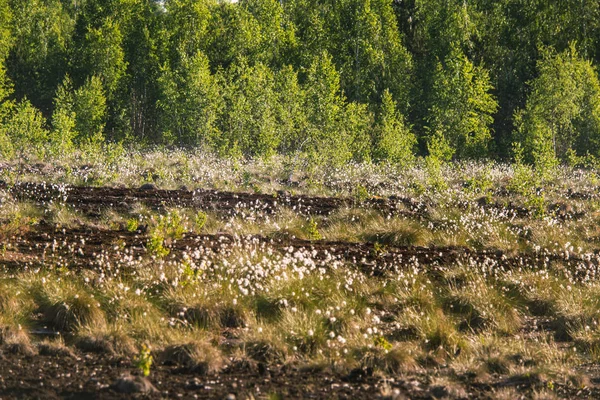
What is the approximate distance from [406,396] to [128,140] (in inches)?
1727

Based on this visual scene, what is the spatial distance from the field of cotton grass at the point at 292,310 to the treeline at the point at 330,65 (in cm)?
2208

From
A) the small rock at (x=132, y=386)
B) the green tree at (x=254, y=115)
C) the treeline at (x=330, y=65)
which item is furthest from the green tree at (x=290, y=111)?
the small rock at (x=132, y=386)

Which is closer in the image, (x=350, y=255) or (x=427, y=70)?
(x=350, y=255)

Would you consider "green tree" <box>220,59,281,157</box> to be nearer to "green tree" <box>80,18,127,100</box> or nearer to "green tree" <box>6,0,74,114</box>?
"green tree" <box>80,18,127,100</box>

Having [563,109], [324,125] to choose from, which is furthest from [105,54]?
[563,109]

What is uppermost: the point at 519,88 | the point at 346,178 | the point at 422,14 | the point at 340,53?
→ the point at 422,14

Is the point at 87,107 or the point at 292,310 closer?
the point at 292,310

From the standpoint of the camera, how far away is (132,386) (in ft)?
16.0

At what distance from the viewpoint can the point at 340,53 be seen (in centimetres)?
4600

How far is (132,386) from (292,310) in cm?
258

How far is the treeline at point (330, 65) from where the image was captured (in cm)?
3600

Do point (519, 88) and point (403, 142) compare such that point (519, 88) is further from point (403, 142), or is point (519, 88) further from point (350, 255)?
point (350, 255)

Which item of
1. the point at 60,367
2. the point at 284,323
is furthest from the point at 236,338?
the point at 60,367

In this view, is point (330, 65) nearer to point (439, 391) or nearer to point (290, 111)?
point (290, 111)
